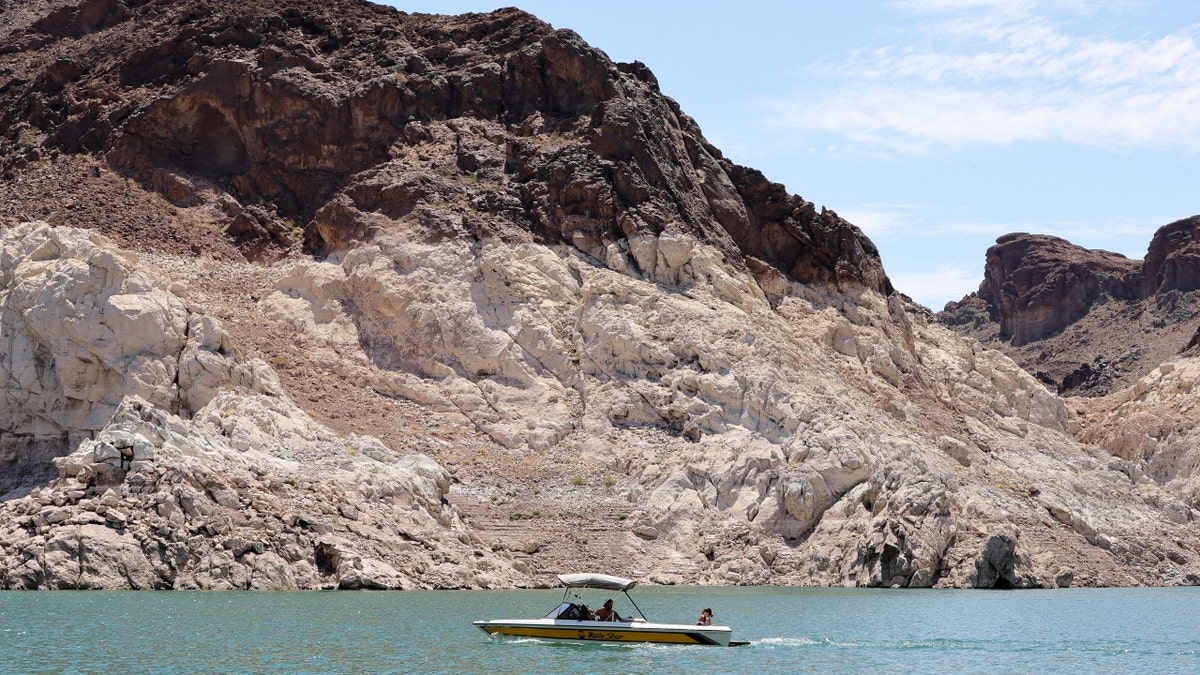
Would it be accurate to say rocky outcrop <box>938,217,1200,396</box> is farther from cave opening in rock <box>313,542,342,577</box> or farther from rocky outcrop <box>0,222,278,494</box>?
cave opening in rock <box>313,542,342,577</box>

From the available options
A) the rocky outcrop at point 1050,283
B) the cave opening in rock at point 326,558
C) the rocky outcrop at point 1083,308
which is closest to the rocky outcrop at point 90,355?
the cave opening in rock at point 326,558

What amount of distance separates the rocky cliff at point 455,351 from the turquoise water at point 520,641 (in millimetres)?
5593

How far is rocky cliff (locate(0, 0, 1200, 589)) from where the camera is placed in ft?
168

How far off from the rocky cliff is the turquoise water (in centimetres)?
559

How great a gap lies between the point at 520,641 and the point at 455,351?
30178 mm

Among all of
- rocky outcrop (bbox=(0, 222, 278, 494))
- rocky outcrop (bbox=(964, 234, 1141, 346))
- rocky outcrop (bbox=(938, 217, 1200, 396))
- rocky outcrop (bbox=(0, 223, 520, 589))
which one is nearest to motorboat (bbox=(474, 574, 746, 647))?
rocky outcrop (bbox=(0, 223, 520, 589))

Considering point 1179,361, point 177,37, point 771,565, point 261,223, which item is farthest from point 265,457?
point 1179,361

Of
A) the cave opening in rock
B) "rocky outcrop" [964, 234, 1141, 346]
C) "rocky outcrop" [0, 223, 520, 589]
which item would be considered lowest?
the cave opening in rock

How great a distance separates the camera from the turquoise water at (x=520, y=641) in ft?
104

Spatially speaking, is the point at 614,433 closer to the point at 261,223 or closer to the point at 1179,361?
the point at 261,223

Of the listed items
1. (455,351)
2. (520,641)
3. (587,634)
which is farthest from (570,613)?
(455,351)

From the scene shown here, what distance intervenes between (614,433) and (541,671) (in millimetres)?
30817

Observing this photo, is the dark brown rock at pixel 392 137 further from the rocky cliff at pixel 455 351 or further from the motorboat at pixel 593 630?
the motorboat at pixel 593 630

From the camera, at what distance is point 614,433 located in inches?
2450
